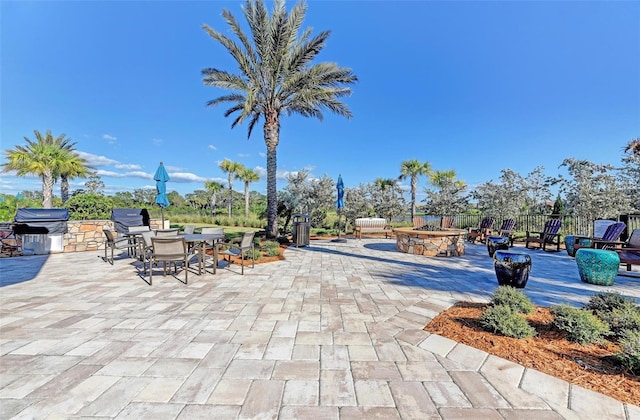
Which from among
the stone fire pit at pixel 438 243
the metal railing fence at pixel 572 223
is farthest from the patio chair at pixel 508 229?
the stone fire pit at pixel 438 243

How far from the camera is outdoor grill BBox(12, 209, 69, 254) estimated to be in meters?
7.59

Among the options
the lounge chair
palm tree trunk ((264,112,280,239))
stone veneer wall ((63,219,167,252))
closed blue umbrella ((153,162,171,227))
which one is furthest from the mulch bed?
stone veneer wall ((63,219,167,252))

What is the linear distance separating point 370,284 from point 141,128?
24.3 metres

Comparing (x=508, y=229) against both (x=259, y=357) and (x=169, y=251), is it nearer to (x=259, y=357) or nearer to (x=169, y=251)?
(x=259, y=357)

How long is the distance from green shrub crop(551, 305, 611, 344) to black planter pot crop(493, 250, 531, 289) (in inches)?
63.2

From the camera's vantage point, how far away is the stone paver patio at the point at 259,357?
5.54 ft

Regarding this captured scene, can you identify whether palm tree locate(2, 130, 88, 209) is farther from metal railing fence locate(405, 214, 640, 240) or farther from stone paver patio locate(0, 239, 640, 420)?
metal railing fence locate(405, 214, 640, 240)

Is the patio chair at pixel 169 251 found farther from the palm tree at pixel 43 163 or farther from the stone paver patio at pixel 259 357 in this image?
the palm tree at pixel 43 163

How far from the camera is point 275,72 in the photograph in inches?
365

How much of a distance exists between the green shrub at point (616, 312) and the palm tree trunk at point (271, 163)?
841 cm

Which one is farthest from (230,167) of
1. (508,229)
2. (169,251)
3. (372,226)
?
(508,229)

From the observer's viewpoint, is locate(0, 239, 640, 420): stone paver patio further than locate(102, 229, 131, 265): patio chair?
No

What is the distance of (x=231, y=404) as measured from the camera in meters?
1.71

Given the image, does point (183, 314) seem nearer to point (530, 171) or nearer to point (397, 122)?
point (530, 171)
